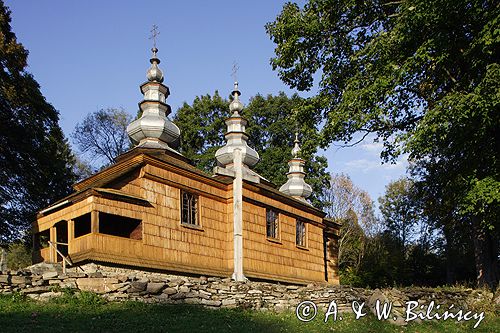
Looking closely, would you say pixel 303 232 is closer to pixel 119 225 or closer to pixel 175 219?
pixel 175 219

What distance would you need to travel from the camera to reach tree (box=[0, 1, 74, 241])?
25.9 meters

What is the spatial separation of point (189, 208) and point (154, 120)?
18.1 ft

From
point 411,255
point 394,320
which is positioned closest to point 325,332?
point 394,320

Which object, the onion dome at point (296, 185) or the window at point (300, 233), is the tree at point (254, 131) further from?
the window at point (300, 233)

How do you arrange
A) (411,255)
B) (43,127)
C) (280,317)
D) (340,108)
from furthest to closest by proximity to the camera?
(411,255) < (43,127) < (340,108) < (280,317)

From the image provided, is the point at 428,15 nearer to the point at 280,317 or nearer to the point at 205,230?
the point at 280,317

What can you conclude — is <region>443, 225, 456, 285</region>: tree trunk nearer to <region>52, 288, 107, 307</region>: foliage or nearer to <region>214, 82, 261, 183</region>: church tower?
<region>214, 82, 261, 183</region>: church tower

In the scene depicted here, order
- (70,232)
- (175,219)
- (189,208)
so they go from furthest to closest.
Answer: (189,208)
(175,219)
(70,232)

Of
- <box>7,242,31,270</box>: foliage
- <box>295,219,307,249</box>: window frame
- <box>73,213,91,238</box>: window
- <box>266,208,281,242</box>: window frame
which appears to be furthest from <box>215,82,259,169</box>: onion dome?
<box>7,242,31,270</box>: foliage

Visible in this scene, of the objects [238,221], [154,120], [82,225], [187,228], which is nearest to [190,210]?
[187,228]

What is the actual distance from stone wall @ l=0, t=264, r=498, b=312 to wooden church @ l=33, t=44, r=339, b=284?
95 centimetres

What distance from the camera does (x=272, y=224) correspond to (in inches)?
987

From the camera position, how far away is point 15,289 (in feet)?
45.7

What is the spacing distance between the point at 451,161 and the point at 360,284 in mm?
16466
